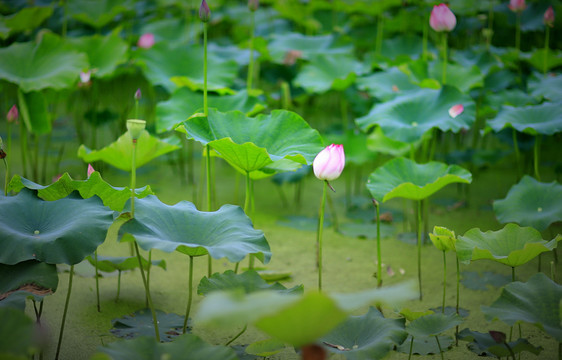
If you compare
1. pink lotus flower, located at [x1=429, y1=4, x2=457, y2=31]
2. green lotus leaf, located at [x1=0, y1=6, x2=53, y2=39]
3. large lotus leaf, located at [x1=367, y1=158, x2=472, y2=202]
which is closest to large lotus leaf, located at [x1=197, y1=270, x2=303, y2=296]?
large lotus leaf, located at [x1=367, y1=158, x2=472, y2=202]

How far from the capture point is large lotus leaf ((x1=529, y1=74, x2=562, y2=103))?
2.35 m

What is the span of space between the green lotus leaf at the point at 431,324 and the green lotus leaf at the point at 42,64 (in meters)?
1.86

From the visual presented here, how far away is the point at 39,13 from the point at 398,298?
2.64 metres

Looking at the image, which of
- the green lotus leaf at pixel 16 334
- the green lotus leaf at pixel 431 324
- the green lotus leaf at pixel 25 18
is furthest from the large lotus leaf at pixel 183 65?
the green lotus leaf at pixel 16 334

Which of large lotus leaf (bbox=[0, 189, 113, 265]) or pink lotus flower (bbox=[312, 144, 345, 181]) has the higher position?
pink lotus flower (bbox=[312, 144, 345, 181])

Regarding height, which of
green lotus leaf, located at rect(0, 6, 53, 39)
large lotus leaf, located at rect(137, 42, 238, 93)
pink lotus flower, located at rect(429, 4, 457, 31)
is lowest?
large lotus leaf, located at rect(137, 42, 238, 93)

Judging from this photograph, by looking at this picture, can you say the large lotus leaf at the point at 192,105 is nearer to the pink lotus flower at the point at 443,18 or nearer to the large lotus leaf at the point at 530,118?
the pink lotus flower at the point at 443,18

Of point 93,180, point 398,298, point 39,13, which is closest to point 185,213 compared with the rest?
point 93,180

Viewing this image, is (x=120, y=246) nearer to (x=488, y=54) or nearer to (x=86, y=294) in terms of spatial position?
(x=86, y=294)

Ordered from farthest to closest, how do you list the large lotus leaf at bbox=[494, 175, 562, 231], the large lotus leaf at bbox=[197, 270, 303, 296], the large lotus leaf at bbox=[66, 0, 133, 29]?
the large lotus leaf at bbox=[66, 0, 133, 29], the large lotus leaf at bbox=[494, 175, 562, 231], the large lotus leaf at bbox=[197, 270, 303, 296]

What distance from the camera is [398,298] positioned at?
82 centimetres

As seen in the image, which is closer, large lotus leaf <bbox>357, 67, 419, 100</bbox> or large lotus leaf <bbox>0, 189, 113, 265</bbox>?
large lotus leaf <bbox>0, 189, 113, 265</bbox>

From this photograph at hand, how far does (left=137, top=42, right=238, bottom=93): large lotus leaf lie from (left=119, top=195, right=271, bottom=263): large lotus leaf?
4.65 feet

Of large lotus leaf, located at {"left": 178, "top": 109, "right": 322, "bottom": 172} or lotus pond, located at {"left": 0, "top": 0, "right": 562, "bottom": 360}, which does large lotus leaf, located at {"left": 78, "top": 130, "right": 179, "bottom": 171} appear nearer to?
lotus pond, located at {"left": 0, "top": 0, "right": 562, "bottom": 360}
